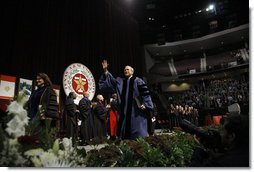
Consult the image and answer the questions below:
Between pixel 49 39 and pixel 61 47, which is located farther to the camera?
pixel 61 47

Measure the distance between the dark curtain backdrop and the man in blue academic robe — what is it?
2446mm

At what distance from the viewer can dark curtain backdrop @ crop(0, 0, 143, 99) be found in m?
4.66

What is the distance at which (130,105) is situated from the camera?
288cm

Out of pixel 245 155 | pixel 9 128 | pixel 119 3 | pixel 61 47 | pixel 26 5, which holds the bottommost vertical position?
pixel 245 155

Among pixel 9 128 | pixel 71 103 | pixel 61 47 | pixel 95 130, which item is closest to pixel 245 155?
pixel 9 128

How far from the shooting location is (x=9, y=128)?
47.1 inches

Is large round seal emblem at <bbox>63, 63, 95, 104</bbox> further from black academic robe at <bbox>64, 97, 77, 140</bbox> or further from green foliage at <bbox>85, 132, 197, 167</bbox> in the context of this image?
green foliage at <bbox>85, 132, 197, 167</bbox>

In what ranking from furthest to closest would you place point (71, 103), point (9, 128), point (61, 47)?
point (61, 47) → point (71, 103) → point (9, 128)

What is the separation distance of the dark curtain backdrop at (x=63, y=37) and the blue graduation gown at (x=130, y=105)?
2436 mm

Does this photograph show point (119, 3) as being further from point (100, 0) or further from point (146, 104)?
point (146, 104)

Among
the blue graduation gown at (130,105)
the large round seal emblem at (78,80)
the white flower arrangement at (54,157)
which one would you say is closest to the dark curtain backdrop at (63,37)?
the large round seal emblem at (78,80)

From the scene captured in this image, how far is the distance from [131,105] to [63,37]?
3.77 meters

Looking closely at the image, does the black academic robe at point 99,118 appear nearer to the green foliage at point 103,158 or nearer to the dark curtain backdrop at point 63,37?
the dark curtain backdrop at point 63,37

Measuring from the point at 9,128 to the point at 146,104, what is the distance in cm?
182
